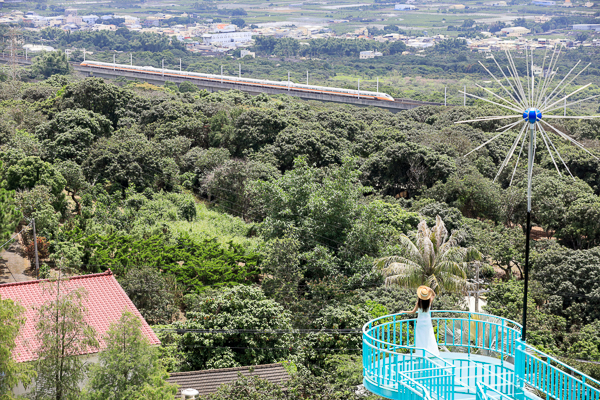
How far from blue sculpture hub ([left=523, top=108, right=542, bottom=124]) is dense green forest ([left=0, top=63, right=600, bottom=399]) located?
10.5 meters

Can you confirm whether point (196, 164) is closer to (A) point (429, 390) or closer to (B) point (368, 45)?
(A) point (429, 390)

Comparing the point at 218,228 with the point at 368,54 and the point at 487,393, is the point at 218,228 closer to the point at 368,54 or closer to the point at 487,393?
the point at 487,393

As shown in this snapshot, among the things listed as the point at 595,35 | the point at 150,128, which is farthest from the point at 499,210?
the point at 595,35

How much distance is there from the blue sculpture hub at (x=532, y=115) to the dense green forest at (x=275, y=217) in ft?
34.4

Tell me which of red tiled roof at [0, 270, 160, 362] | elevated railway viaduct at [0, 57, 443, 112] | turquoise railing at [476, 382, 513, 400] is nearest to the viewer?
turquoise railing at [476, 382, 513, 400]

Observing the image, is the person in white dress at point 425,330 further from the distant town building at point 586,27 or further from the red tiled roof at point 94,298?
the distant town building at point 586,27

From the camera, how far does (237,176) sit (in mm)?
40750

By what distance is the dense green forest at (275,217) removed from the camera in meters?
23.5

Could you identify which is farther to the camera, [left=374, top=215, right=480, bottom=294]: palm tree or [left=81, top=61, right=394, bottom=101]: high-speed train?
[left=81, top=61, right=394, bottom=101]: high-speed train

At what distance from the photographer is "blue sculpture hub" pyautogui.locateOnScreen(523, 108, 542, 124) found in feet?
34.6

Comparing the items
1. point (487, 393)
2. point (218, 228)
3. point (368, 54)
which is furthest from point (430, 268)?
point (368, 54)

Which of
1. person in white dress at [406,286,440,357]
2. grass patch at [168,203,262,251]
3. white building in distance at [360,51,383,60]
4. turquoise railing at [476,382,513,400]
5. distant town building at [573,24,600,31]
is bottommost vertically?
grass patch at [168,203,262,251]

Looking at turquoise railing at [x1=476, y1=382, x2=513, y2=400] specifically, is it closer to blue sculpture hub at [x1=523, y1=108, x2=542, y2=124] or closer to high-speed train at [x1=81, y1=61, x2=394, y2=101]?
blue sculpture hub at [x1=523, y1=108, x2=542, y2=124]

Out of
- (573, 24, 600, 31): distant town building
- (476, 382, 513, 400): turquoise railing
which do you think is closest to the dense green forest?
(476, 382, 513, 400): turquoise railing
